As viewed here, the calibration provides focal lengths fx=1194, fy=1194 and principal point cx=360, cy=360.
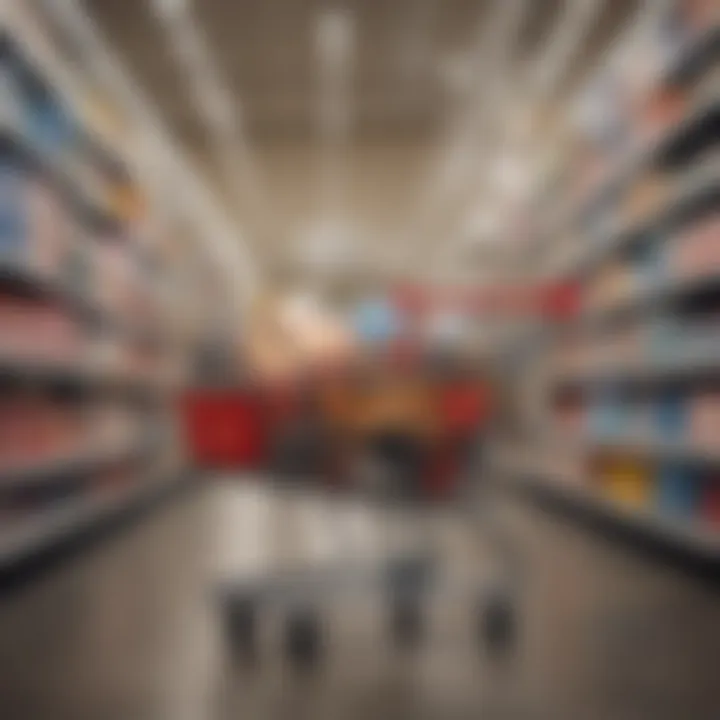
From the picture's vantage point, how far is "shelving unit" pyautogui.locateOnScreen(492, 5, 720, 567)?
3.32 metres

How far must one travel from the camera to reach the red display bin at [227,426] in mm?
1829

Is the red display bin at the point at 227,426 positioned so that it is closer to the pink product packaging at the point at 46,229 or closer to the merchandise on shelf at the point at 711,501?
the pink product packaging at the point at 46,229

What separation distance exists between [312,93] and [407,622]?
1129 mm

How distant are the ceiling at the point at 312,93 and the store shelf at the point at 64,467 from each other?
0.90 meters

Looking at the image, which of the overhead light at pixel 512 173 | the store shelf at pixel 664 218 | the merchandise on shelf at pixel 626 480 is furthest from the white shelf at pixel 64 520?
the store shelf at pixel 664 218

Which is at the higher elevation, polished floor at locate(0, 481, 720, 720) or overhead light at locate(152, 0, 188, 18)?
overhead light at locate(152, 0, 188, 18)

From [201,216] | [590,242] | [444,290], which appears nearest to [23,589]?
[201,216]

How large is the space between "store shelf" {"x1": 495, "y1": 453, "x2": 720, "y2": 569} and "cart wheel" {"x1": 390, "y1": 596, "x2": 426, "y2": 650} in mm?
356

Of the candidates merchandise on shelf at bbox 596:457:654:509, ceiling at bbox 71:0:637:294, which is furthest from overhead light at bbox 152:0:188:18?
merchandise on shelf at bbox 596:457:654:509

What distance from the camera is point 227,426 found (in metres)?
1.85

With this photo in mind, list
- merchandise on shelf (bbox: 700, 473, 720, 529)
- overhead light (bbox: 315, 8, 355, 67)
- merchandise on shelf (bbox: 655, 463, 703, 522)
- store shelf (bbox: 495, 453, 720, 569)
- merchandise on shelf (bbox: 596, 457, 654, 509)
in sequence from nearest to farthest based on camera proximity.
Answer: overhead light (bbox: 315, 8, 355, 67) → store shelf (bbox: 495, 453, 720, 569) → merchandise on shelf (bbox: 700, 473, 720, 529) → merchandise on shelf (bbox: 655, 463, 703, 522) → merchandise on shelf (bbox: 596, 457, 654, 509)

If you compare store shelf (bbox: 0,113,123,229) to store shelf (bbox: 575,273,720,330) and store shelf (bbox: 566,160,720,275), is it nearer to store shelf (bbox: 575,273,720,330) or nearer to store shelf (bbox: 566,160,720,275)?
store shelf (bbox: 566,160,720,275)

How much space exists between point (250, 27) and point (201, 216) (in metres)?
1.40

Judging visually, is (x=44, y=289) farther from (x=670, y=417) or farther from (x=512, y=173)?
→ (x=670, y=417)
